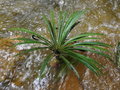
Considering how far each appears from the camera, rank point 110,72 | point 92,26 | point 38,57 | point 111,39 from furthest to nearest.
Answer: point 92,26
point 111,39
point 38,57
point 110,72

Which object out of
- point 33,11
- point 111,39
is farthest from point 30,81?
point 33,11

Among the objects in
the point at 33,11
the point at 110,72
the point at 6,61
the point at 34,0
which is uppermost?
the point at 34,0

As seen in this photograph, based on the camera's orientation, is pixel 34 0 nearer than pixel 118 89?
No

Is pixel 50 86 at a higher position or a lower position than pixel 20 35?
lower

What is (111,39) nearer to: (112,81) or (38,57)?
(112,81)

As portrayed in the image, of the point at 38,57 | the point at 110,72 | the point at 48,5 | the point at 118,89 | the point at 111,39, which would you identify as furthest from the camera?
the point at 48,5

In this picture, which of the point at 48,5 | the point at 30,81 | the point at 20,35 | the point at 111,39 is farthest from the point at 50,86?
the point at 48,5
